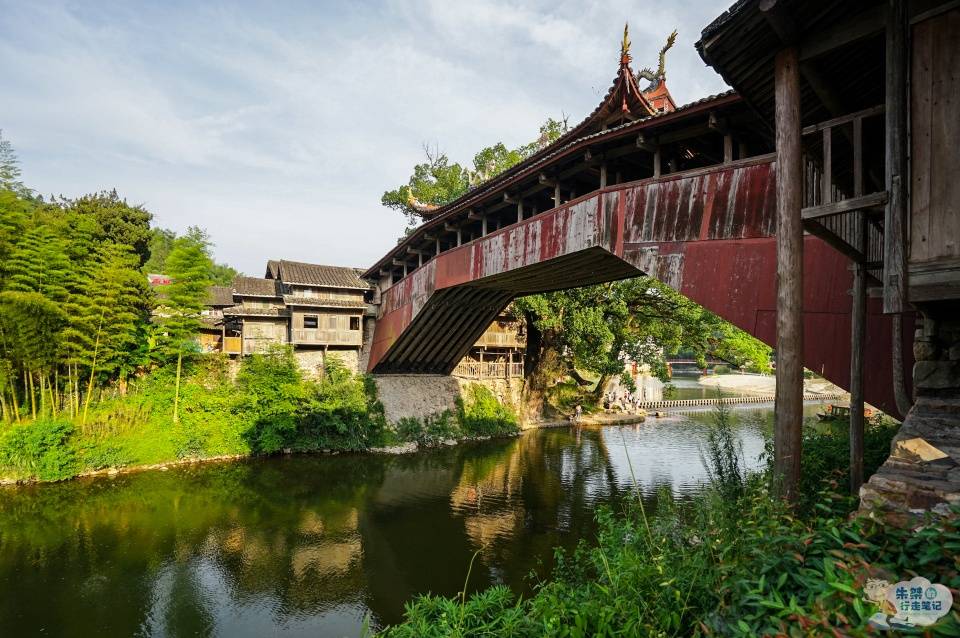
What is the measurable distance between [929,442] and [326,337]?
19006 millimetres

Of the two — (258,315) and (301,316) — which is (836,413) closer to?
(301,316)

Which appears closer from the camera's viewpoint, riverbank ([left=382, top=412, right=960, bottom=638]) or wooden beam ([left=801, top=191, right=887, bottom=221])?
riverbank ([left=382, top=412, right=960, bottom=638])

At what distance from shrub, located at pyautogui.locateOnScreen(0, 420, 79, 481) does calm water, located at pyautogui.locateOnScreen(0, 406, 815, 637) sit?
23.4 inches

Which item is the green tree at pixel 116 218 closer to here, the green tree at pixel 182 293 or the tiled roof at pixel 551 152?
the green tree at pixel 182 293

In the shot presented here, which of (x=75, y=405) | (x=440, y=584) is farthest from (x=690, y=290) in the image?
(x=75, y=405)

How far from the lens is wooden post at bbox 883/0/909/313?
3748 millimetres

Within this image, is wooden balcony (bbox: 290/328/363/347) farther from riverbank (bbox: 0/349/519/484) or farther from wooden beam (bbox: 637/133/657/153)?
wooden beam (bbox: 637/133/657/153)

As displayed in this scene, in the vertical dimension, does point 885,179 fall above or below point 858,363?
above

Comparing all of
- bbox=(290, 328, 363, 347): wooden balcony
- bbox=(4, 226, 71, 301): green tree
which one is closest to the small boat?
bbox=(290, 328, 363, 347): wooden balcony

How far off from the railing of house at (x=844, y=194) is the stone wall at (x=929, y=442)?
1214 millimetres

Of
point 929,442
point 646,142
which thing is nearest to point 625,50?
point 646,142

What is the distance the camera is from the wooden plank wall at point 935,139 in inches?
139

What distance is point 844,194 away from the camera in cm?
713

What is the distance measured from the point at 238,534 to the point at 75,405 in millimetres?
8625
